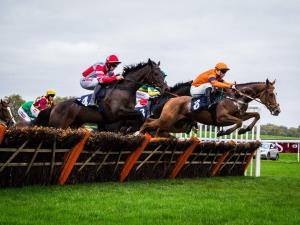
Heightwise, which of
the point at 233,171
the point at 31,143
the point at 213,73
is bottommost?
the point at 233,171

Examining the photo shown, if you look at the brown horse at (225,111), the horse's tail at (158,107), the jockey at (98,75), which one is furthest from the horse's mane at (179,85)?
the jockey at (98,75)

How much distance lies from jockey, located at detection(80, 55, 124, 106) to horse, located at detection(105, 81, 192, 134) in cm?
86

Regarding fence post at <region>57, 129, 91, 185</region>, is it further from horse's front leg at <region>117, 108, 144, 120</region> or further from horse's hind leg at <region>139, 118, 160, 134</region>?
horse's hind leg at <region>139, 118, 160, 134</region>

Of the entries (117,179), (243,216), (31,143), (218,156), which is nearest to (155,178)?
(117,179)

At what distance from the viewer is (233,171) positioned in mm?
11734

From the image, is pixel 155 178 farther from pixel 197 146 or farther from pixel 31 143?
pixel 31 143

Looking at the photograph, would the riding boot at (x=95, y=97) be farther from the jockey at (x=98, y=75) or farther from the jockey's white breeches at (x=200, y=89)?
the jockey's white breeches at (x=200, y=89)

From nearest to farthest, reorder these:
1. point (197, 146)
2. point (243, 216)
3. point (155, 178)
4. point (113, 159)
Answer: point (243, 216) → point (113, 159) → point (155, 178) → point (197, 146)

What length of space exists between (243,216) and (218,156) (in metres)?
5.53

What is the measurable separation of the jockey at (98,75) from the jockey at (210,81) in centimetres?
146

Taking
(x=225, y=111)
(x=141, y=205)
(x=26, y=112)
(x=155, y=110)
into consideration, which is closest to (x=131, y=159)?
(x=141, y=205)

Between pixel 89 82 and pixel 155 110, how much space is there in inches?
77.5

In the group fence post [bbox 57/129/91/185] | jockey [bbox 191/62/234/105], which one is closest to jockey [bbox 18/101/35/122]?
jockey [bbox 191/62/234/105]

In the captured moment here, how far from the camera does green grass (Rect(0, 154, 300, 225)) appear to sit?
4.93 m
